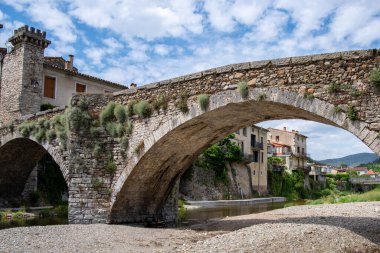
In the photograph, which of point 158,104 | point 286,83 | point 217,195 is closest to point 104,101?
point 158,104

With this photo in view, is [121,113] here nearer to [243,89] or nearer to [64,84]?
[243,89]

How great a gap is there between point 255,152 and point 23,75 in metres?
27.0

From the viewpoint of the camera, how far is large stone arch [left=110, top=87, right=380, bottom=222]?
9797 millimetres

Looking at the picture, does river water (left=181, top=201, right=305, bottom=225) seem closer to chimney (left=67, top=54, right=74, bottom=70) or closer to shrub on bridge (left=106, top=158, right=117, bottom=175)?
shrub on bridge (left=106, top=158, right=117, bottom=175)

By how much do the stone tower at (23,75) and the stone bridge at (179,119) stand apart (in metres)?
7.82

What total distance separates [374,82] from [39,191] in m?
20.6

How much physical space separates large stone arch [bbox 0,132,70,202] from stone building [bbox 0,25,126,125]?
3.28m

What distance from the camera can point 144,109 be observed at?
13359 millimetres

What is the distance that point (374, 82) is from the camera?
901 centimetres

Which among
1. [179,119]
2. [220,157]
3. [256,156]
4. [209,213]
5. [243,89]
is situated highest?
[256,156]

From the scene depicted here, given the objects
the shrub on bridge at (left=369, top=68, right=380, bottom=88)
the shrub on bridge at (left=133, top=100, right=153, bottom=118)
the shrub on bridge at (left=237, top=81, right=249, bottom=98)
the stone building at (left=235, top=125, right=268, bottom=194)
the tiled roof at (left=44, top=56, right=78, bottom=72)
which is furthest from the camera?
the stone building at (left=235, top=125, right=268, bottom=194)

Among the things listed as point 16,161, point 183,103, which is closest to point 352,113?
point 183,103

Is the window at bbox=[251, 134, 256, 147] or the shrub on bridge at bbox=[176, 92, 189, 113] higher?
the window at bbox=[251, 134, 256, 147]

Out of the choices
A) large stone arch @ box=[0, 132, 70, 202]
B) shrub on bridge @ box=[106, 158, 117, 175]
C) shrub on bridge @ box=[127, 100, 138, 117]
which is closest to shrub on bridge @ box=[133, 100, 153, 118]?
shrub on bridge @ box=[127, 100, 138, 117]
